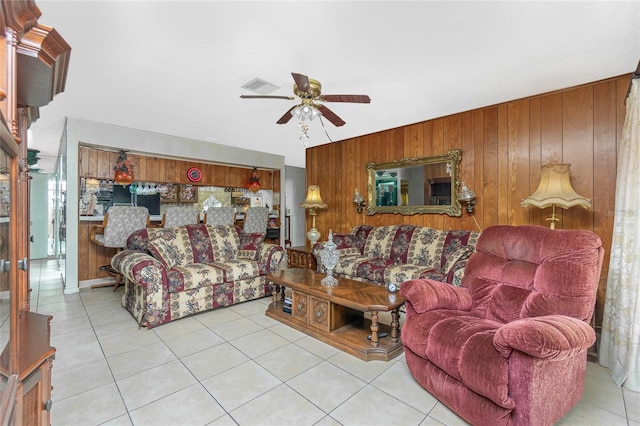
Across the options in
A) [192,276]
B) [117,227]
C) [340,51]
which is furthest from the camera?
[117,227]

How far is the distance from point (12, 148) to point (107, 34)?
5.57 ft

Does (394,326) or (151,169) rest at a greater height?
(151,169)

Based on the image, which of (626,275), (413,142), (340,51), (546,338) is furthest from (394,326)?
(413,142)

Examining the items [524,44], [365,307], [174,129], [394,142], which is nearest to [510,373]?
[365,307]

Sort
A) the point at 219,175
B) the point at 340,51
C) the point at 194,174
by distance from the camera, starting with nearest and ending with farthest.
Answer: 1. the point at 340,51
2. the point at 194,174
3. the point at 219,175

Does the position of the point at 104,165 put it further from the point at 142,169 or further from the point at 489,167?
the point at 489,167

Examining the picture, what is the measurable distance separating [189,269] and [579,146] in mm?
4204

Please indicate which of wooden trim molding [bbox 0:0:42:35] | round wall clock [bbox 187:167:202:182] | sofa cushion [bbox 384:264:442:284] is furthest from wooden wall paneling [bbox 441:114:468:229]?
round wall clock [bbox 187:167:202:182]

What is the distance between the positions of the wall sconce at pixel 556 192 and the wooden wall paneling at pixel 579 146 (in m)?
Result: 0.35

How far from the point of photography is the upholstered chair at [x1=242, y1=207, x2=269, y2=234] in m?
5.40

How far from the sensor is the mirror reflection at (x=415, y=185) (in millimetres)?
3859

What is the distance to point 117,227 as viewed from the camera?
410 centimetres

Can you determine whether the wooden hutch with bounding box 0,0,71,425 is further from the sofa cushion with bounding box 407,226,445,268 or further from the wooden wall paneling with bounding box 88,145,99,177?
the wooden wall paneling with bounding box 88,145,99,177

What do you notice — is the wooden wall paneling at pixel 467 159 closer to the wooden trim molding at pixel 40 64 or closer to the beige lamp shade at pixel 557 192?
the beige lamp shade at pixel 557 192
